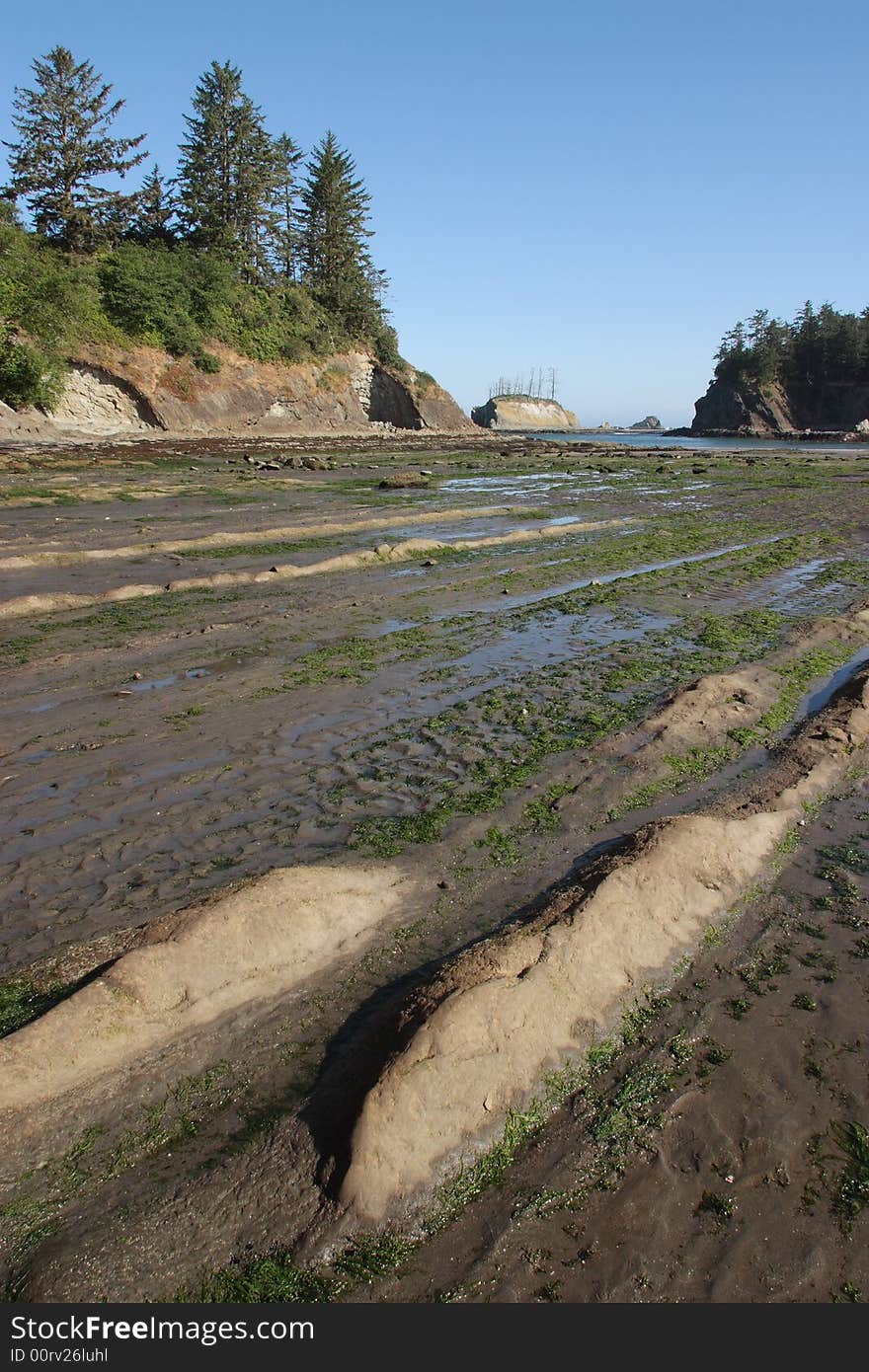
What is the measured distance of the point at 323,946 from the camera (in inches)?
147

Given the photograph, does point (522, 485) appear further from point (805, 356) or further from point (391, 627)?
point (805, 356)

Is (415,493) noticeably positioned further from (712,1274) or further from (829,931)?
(712,1274)

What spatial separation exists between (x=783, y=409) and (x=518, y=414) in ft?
196

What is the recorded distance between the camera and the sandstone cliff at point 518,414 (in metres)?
150

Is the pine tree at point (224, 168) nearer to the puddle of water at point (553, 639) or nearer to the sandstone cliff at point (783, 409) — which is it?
the puddle of water at point (553, 639)

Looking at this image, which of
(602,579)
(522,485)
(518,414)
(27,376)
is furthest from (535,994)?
(518,414)

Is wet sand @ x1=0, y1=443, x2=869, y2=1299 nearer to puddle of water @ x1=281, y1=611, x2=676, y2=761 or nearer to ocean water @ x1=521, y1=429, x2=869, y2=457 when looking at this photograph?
puddle of water @ x1=281, y1=611, x2=676, y2=761

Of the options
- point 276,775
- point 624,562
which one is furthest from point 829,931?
point 624,562

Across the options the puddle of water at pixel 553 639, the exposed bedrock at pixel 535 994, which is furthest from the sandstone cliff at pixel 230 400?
the exposed bedrock at pixel 535 994

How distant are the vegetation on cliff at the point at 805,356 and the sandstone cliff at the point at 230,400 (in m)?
66.0

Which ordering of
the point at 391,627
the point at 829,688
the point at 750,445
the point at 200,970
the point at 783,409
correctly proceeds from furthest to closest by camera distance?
the point at 783,409 → the point at 750,445 → the point at 391,627 → the point at 829,688 → the point at 200,970

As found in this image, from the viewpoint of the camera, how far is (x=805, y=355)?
114 meters

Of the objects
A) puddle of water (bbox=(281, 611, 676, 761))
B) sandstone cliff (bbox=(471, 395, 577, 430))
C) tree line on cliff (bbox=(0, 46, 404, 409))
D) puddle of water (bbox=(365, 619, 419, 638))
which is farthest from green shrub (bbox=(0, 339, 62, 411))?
sandstone cliff (bbox=(471, 395, 577, 430))

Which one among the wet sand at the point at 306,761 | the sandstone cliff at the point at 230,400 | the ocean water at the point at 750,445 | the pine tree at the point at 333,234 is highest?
the pine tree at the point at 333,234
